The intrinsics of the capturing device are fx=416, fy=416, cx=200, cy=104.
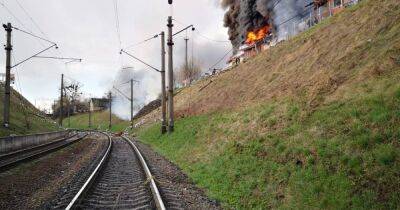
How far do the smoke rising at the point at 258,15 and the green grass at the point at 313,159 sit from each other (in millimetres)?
36631

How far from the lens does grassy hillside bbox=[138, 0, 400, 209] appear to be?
34.1ft

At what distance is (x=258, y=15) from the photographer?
80250 millimetres

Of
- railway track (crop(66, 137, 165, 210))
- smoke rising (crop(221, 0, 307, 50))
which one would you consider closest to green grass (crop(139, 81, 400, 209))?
railway track (crop(66, 137, 165, 210))

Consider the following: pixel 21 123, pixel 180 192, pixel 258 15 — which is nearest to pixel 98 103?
pixel 258 15

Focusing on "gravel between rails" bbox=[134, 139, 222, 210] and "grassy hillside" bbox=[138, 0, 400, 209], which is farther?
"gravel between rails" bbox=[134, 139, 222, 210]

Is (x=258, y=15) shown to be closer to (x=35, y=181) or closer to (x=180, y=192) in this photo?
(x=35, y=181)

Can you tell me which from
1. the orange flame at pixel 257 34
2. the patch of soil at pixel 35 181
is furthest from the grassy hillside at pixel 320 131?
the orange flame at pixel 257 34

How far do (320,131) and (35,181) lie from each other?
11242 mm

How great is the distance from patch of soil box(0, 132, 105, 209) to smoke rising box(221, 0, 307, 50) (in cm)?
3716

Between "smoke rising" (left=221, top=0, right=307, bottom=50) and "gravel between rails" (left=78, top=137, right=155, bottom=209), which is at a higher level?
"smoke rising" (left=221, top=0, right=307, bottom=50)

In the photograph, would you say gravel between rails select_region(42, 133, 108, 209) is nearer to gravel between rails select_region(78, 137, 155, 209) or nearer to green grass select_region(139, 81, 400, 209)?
gravel between rails select_region(78, 137, 155, 209)

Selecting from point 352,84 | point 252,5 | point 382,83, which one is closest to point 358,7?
point 352,84

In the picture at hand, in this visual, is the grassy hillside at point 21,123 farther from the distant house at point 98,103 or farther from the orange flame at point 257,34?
the distant house at point 98,103

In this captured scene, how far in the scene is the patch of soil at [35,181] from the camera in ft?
42.0
